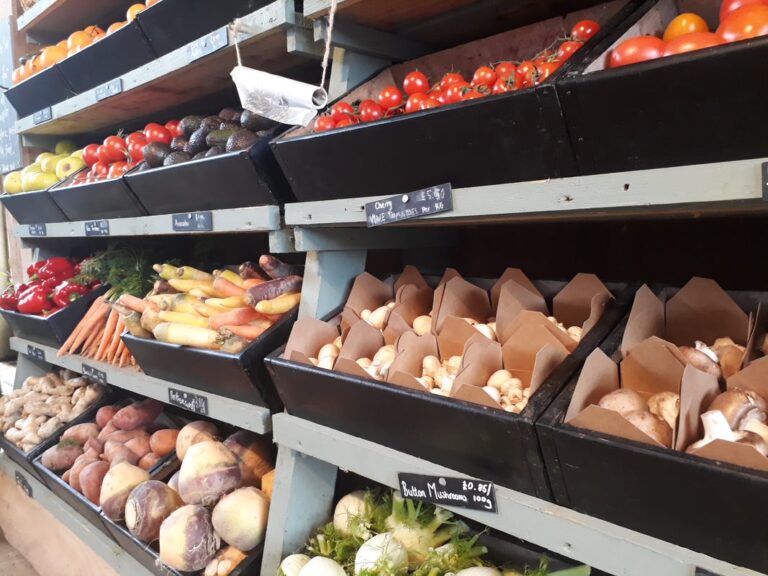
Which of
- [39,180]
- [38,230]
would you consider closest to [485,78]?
[38,230]

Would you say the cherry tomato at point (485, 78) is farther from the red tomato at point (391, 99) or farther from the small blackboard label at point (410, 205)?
the small blackboard label at point (410, 205)

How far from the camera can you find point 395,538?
1.24m

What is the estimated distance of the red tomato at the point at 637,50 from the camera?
0.84 meters

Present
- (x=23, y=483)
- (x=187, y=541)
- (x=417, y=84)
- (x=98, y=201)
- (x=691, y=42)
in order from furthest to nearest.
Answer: (x=23, y=483), (x=98, y=201), (x=187, y=541), (x=417, y=84), (x=691, y=42)

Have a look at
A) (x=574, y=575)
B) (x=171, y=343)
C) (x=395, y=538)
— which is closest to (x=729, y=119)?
(x=574, y=575)

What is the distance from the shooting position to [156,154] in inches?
72.9

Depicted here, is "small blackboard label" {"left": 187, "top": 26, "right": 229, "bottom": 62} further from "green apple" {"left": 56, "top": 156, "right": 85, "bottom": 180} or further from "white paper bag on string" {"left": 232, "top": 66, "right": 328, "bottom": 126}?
"green apple" {"left": 56, "top": 156, "right": 85, "bottom": 180}

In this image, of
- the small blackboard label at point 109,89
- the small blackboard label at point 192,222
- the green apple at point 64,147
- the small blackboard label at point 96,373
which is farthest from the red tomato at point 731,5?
the green apple at point 64,147

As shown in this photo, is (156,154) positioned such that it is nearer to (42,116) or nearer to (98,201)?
(98,201)

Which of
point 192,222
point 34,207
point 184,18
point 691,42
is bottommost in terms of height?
point 192,222

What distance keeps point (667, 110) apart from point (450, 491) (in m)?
0.69

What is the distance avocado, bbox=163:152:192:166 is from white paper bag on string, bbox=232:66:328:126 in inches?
24.1

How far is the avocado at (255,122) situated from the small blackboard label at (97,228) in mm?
745

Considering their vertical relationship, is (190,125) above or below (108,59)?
below
